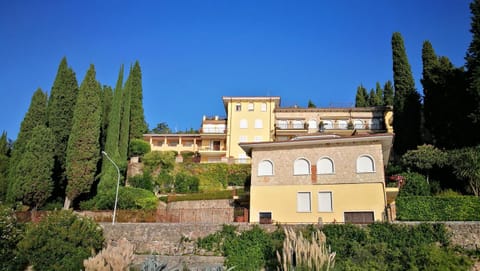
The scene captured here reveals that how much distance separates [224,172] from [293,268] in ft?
106

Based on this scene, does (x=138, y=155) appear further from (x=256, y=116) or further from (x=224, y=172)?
(x=256, y=116)

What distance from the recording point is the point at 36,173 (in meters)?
31.2

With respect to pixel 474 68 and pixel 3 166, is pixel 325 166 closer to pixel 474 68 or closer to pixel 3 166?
pixel 474 68

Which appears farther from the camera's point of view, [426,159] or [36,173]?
[36,173]

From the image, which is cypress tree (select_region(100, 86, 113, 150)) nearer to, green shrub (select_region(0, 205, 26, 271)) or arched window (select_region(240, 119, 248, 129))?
arched window (select_region(240, 119, 248, 129))

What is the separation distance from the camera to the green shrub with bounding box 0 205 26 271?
18.3 m

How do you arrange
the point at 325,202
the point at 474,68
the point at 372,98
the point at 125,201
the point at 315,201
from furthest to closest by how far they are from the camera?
1. the point at 372,98
2. the point at 125,201
3. the point at 474,68
4. the point at 315,201
5. the point at 325,202

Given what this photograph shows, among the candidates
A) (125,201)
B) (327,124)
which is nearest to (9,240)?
(125,201)

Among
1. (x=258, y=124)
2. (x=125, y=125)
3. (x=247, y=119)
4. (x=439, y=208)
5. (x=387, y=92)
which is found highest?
(x=387, y=92)

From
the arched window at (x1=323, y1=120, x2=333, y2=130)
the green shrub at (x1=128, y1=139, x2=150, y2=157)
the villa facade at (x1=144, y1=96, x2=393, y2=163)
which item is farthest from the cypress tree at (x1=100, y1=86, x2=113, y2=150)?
the arched window at (x1=323, y1=120, x2=333, y2=130)

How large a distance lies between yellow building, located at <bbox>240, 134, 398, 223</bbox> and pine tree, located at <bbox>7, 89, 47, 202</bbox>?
2437 centimetres

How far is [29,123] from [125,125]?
40.2 feet

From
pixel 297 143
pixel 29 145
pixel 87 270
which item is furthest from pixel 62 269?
pixel 29 145

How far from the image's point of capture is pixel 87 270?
288 inches
